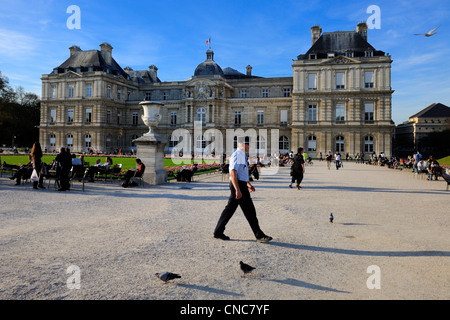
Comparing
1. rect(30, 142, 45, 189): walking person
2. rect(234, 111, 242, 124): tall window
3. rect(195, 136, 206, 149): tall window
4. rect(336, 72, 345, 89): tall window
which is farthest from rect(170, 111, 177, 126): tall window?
rect(30, 142, 45, 189): walking person

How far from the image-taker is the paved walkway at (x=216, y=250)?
361 centimetres

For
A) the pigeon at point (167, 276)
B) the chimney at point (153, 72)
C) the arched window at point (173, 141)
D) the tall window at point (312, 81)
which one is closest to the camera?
the pigeon at point (167, 276)

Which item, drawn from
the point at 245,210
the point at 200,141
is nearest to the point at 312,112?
the point at 200,141

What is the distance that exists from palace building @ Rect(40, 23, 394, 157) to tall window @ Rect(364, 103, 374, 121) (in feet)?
0.42

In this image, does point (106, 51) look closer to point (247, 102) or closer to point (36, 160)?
point (247, 102)

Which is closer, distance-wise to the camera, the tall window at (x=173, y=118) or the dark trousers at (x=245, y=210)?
the dark trousers at (x=245, y=210)

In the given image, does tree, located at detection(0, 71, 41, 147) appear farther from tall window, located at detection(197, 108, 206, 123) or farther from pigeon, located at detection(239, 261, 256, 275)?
pigeon, located at detection(239, 261, 256, 275)

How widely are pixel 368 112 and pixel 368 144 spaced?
4.11 m

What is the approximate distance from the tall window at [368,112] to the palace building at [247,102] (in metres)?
0.13

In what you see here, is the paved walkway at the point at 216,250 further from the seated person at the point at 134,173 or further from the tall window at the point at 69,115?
the tall window at the point at 69,115

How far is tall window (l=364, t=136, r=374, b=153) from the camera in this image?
42750 millimetres

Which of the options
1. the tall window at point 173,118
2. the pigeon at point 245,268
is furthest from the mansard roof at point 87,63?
the pigeon at point 245,268
